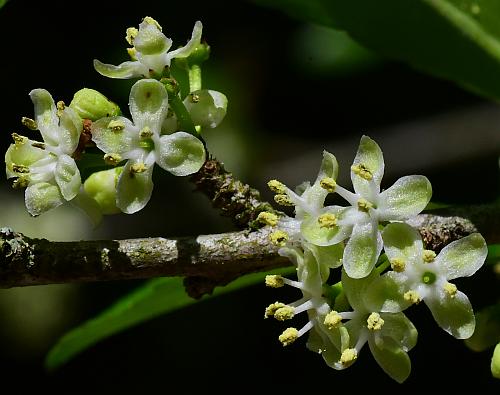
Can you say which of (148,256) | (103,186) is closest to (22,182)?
(103,186)

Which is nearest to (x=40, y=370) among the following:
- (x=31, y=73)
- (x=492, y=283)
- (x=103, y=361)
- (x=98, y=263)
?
(x=103, y=361)

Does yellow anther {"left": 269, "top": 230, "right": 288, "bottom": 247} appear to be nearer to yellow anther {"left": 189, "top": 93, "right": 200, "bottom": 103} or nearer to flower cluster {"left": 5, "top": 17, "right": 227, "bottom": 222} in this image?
flower cluster {"left": 5, "top": 17, "right": 227, "bottom": 222}

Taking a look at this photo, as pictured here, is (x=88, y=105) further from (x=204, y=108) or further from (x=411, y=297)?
(x=411, y=297)

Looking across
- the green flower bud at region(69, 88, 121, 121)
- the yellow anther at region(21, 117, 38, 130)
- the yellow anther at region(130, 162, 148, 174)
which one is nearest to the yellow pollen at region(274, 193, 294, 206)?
the yellow anther at region(130, 162, 148, 174)

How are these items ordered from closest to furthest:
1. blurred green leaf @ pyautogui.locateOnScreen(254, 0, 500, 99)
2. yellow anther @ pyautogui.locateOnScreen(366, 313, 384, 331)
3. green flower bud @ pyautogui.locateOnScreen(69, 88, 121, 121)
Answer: yellow anther @ pyautogui.locateOnScreen(366, 313, 384, 331) → green flower bud @ pyautogui.locateOnScreen(69, 88, 121, 121) → blurred green leaf @ pyautogui.locateOnScreen(254, 0, 500, 99)

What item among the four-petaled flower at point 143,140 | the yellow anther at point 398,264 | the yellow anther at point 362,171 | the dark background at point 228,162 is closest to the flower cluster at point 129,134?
the four-petaled flower at point 143,140

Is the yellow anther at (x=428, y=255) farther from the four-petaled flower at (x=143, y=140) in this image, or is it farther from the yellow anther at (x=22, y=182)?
the yellow anther at (x=22, y=182)

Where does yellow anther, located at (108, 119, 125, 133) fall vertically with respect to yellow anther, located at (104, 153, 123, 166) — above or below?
above
